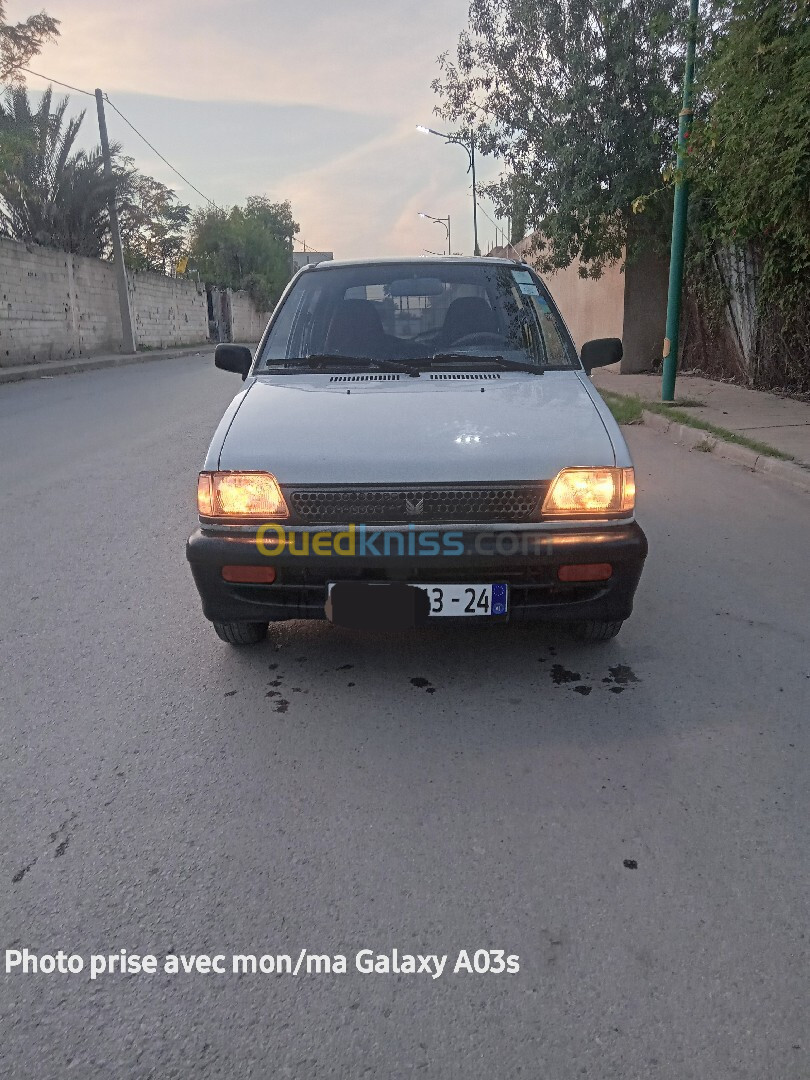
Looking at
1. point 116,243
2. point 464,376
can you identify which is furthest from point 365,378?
point 116,243

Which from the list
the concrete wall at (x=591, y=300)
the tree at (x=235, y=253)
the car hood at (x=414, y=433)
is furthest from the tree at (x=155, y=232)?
the car hood at (x=414, y=433)

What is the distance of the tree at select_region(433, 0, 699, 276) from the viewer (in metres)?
13.1

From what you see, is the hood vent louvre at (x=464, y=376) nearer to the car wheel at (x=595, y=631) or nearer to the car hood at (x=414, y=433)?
the car hood at (x=414, y=433)

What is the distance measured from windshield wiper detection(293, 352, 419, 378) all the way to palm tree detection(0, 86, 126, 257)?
25.0 m

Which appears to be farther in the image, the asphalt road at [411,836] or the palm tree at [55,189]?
the palm tree at [55,189]

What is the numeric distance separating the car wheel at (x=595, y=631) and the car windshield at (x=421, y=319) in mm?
1190

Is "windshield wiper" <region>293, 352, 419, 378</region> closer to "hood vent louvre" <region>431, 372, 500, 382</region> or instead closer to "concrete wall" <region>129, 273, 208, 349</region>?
"hood vent louvre" <region>431, 372, 500, 382</region>

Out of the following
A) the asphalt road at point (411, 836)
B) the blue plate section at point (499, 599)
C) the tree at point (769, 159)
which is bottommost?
the asphalt road at point (411, 836)

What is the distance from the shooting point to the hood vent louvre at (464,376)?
12.2 feet

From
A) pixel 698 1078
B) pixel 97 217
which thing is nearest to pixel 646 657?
pixel 698 1078

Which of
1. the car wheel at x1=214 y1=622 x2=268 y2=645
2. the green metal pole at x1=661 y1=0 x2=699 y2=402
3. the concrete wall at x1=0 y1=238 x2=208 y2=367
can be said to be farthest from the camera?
the concrete wall at x1=0 y1=238 x2=208 y2=367

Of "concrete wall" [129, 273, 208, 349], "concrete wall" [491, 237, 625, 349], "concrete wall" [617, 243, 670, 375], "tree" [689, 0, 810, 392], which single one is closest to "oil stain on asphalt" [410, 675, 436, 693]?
"tree" [689, 0, 810, 392]

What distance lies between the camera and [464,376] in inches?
148

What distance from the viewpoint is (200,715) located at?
3061 millimetres
